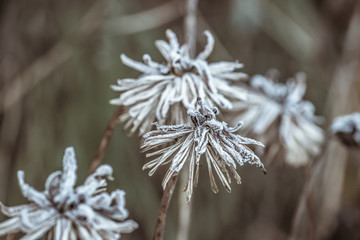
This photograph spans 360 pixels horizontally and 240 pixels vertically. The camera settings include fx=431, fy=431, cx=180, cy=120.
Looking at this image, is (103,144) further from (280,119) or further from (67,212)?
(280,119)

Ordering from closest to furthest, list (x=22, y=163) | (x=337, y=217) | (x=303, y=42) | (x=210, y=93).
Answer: (x=210, y=93)
(x=22, y=163)
(x=337, y=217)
(x=303, y=42)

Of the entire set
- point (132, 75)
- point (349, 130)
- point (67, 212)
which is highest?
point (132, 75)

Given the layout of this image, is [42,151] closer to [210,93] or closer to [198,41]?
[198,41]

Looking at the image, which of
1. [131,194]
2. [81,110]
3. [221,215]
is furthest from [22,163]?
[221,215]

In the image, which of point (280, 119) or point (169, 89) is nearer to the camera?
point (169, 89)

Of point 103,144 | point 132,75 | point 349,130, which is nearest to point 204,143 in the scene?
point 103,144

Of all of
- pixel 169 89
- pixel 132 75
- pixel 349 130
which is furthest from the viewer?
pixel 132 75
